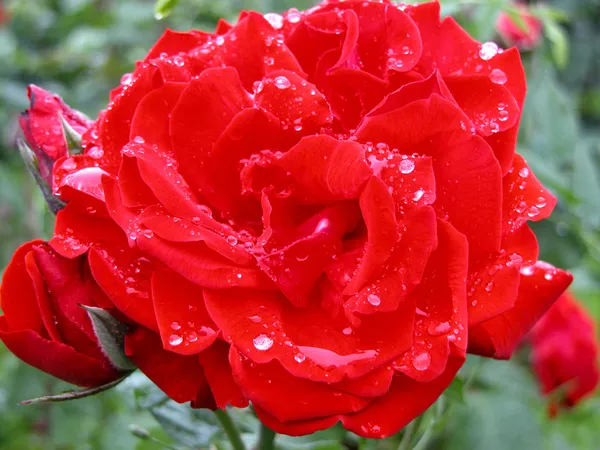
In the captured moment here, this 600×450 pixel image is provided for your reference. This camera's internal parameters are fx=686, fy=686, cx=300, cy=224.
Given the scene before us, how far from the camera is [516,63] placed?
0.53m

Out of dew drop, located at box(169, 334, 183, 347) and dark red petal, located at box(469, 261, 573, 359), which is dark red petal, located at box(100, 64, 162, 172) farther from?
dark red petal, located at box(469, 261, 573, 359)

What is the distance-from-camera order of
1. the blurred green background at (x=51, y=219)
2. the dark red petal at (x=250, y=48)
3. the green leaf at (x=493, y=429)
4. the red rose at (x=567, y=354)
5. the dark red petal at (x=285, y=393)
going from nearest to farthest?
the dark red petal at (x=285, y=393)
the dark red petal at (x=250, y=48)
the blurred green background at (x=51, y=219)
the green leaf at (x=493, y=429)
the red rose at (x=567, y=354)

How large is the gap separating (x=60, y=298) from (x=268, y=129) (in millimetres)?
191

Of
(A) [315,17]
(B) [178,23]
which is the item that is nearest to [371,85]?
(A) [315,17]

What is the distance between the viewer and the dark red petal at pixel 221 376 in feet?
1.48

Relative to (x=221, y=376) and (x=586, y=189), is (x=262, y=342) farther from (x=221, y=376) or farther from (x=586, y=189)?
(x=586, y=189)

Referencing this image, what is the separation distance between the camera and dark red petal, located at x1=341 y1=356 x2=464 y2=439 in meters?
0.44

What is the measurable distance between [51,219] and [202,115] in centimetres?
26

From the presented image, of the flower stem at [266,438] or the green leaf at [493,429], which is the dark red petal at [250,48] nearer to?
the flower stem at [266,438]

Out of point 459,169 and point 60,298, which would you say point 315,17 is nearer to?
point 459,169

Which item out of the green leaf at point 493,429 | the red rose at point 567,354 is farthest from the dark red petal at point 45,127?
the red rose at point 567,354

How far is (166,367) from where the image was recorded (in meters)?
0.48

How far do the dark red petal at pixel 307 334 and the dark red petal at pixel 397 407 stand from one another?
0.03 m

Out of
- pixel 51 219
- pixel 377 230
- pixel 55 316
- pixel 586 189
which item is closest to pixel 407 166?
pixel 377 230
